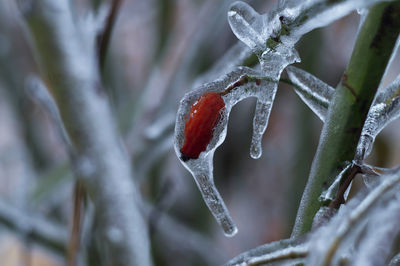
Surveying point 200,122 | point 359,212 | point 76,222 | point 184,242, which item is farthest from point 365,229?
point 184,242

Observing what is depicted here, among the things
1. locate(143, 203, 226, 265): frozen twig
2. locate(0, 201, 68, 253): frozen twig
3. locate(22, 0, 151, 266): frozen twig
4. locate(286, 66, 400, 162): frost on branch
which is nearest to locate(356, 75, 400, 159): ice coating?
locate(286, 66, 400, 162): frost on branch

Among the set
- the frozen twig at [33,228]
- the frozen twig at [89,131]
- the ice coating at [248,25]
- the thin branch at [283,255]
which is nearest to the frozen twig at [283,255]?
the thin branch at [283,255]

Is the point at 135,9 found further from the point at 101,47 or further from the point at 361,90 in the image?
the point at 361,90

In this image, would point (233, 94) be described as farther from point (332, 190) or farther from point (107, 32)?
point (107, 32)

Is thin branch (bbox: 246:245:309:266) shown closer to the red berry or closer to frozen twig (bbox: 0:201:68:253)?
the red berry

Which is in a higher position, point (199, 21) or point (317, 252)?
point (199, 21)

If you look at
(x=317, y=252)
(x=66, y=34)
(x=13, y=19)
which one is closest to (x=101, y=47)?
(x=66, y=34)

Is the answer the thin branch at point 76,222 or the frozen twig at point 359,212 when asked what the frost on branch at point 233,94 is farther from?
the thin branch at point 76,222
